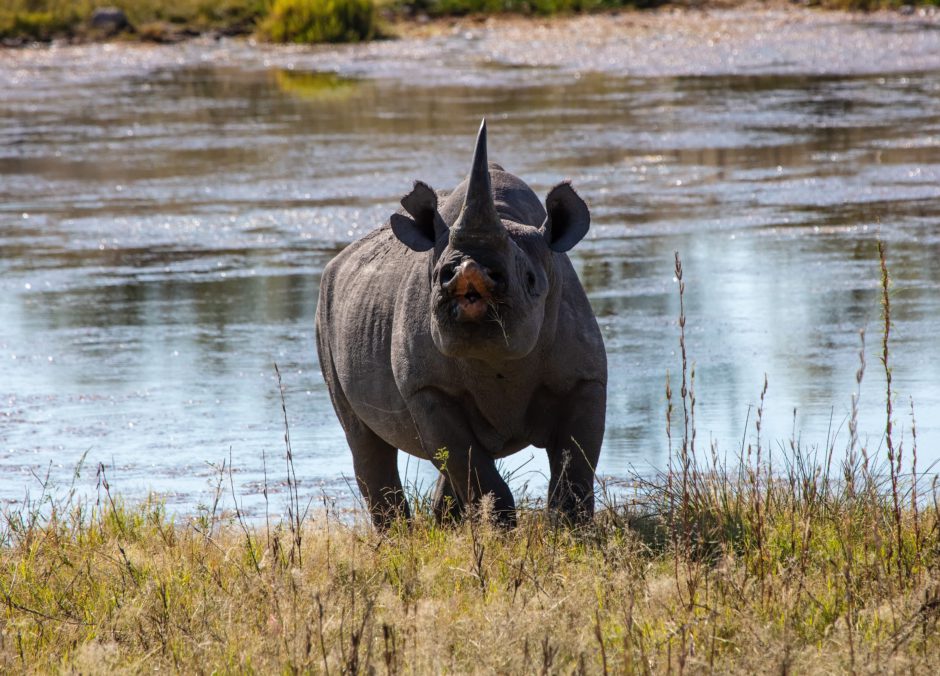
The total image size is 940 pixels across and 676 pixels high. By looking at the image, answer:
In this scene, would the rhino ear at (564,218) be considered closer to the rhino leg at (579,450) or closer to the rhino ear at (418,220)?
the rhino ear at (418,220)

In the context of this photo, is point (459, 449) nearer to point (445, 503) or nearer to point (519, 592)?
point (445, 503)

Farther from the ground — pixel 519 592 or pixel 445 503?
pixel 519 592

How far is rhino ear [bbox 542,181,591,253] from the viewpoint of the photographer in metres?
6.74

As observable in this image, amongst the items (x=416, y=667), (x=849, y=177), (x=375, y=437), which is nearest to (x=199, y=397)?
(x=375, y=437)

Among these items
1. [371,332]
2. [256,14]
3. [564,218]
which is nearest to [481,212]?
[564,218]

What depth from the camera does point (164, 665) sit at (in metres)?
5.32

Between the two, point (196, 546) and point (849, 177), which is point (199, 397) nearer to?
point (196, 546)

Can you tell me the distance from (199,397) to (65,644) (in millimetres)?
5327

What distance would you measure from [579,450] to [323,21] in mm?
37047

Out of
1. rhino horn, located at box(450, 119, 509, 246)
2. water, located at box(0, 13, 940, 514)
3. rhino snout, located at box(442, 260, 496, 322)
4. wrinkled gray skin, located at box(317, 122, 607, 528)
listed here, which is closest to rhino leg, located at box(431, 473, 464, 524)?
wrinkled gray skin, located at box(317, 122, 607, 528)

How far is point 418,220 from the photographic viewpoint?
6.88 m

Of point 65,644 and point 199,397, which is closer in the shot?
point 65,644

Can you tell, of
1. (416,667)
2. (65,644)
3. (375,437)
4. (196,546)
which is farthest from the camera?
(375,437)

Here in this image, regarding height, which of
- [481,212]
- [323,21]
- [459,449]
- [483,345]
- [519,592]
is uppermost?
[481,212]
